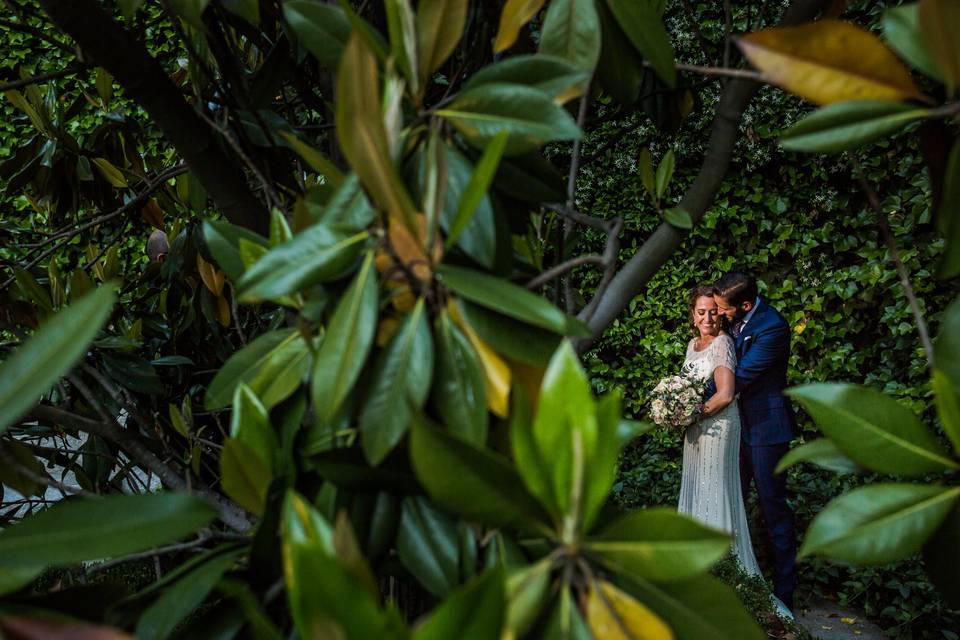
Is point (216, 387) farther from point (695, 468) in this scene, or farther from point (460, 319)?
point (695, 468)

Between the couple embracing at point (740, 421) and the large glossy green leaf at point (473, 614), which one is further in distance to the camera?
the couple embracing at point (740, 421)

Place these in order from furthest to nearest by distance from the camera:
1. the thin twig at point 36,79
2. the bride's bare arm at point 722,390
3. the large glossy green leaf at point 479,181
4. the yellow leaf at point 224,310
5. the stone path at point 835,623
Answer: the bride's bare arm at point 722,390 < the stone path at point 835,623 < the yellow leaf at point 224,310 < the thin twig at point 36,79 < the large glossy green leaf at point 479,181

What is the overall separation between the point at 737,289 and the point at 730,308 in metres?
0.12

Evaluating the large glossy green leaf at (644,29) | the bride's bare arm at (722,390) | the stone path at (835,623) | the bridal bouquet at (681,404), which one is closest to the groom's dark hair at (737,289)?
the bride's bare arm at (722,390)

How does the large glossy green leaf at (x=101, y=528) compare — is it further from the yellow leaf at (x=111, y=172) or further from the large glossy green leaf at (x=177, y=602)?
the yellow leaf at (x=111, y=172)

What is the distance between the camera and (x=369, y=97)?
0.35 meters

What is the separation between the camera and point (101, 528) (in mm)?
372

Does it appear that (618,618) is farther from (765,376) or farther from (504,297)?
(765,376)

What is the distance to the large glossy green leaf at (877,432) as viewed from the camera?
0.47 m

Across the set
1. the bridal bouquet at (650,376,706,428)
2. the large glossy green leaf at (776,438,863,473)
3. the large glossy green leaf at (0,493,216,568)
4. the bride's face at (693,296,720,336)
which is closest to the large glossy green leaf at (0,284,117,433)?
the large glossy green leaf at (0,493,216,568)

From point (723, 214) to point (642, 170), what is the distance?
3.97m

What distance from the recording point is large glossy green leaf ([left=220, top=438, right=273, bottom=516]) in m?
0.45

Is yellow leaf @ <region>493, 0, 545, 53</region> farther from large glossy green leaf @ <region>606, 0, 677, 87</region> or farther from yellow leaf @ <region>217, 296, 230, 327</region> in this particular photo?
yellow leaf @ <region>217, 296, 230, 327</region>

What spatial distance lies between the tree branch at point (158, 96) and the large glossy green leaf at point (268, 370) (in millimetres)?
288
